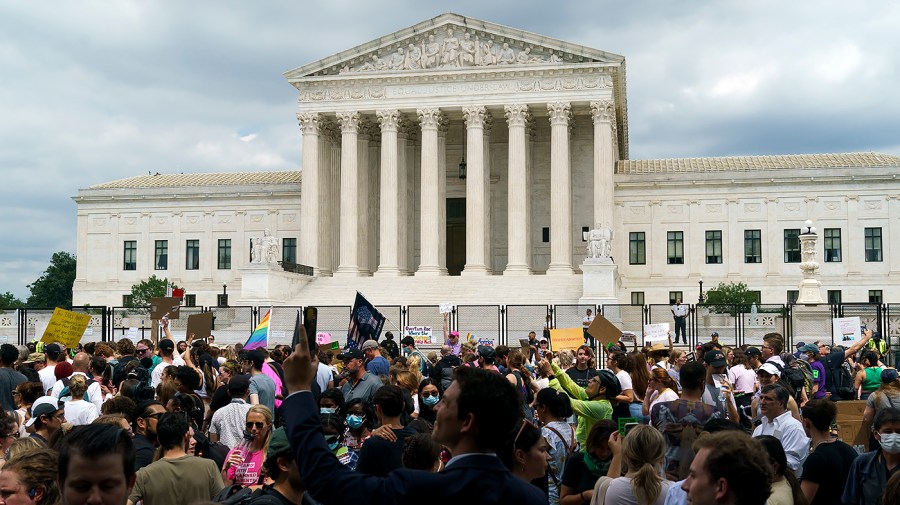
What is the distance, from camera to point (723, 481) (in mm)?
4879

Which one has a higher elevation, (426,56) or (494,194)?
(426,56)

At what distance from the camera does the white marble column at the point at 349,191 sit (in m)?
57.2

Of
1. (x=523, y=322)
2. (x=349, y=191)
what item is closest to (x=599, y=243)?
(x=523, y=322)

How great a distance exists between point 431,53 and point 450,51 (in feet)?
3.80

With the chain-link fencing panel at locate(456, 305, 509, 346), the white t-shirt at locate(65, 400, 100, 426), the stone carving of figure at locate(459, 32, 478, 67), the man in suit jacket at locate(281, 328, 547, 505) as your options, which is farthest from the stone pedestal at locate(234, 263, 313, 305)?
the man in suit jacket at locate(281, 328, 547, 505)

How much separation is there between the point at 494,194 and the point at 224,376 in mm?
49527

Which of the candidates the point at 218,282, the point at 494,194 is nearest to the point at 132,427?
the point at 494,194

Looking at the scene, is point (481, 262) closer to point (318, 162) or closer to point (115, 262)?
point (318, 162)

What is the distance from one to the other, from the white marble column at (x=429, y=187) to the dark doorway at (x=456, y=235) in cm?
665

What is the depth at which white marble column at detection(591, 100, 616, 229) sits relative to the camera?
181 feet

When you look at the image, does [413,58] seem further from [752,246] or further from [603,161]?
[752,246]

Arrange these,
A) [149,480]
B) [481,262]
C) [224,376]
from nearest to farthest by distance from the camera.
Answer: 1. [149,480]
2. [224,376]
3. [481,262]

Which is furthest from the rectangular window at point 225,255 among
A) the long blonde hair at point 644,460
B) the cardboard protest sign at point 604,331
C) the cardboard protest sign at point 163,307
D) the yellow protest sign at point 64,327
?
the long blonde hair at point 644,460

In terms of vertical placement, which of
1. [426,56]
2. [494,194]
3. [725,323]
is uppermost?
[426,56]
